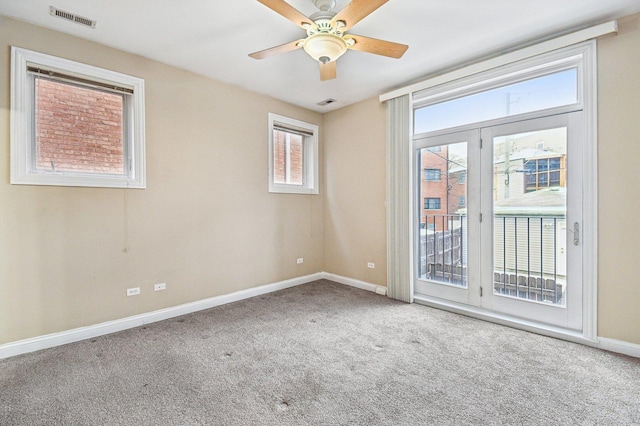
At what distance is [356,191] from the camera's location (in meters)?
4.59

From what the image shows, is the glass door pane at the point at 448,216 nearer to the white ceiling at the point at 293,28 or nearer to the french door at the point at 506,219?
the french door at the point at 506,219

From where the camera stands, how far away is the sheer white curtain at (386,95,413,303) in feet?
12.6

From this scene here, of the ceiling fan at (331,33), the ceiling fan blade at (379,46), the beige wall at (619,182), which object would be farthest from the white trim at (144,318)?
the ceiling fan blade at (379,46)

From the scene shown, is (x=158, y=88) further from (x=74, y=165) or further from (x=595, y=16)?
(x=595, y=16)

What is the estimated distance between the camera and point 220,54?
3096 millimetres

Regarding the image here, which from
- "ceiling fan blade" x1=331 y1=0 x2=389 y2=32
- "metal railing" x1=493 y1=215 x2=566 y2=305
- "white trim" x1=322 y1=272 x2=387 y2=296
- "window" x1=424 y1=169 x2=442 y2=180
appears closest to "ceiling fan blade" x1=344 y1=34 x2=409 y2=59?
"ceiling fan blade" x1=331 y1=0 x2=389 y2=32

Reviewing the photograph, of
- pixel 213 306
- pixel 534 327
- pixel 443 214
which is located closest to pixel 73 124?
pixel 213 306

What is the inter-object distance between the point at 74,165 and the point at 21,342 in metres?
1.68

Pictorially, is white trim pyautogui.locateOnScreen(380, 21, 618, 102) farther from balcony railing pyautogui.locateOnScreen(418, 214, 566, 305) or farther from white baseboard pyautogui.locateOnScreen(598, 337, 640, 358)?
white baseboard pyautogui.locateOnScreen(598, 337, 640, 358)

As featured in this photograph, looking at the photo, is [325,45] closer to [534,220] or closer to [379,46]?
[379,46]

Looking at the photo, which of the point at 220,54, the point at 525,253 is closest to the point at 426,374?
the point at 525,253

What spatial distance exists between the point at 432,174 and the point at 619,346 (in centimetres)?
241

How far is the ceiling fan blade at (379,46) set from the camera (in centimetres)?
226

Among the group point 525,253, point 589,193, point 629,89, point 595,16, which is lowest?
point 525,253
